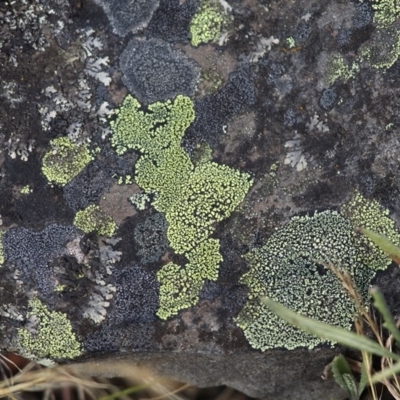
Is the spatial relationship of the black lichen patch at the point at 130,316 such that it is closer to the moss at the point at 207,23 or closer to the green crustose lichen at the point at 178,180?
the green crustose lichen at the point at 178,180

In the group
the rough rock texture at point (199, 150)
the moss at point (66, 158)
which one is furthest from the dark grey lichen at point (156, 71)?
the moss at point (66, 158)

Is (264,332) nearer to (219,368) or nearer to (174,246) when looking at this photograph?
(219,368)

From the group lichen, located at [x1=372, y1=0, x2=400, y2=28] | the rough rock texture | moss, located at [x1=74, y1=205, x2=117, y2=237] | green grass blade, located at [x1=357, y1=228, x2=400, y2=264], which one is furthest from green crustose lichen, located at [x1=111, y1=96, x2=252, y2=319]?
lichen, located at [x1=372, y1=0, x2=400, y2=28]

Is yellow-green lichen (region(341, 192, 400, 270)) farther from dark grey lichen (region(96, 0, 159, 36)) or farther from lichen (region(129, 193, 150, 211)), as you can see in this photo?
dark grey lichen (region(96, 0, 159, 36))

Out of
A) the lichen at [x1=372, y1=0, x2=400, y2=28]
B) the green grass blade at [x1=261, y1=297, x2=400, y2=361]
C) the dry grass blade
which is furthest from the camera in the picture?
the dry grass blade

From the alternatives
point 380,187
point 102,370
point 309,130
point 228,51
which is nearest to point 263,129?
point 309,130

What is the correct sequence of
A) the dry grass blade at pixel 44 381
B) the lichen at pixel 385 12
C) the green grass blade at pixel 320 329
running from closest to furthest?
the green grass blade at pixel 320 329 → the lichen at pixel 385 12 → the dry grass blade at pixel 44 381
